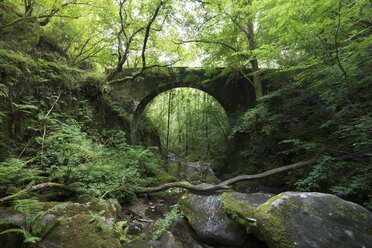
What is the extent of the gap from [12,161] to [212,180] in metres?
6.95

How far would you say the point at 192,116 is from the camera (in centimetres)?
1491

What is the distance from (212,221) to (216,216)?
→ 0.13 m

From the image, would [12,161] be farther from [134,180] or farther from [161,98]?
[161,98]

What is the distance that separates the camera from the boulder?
293cm

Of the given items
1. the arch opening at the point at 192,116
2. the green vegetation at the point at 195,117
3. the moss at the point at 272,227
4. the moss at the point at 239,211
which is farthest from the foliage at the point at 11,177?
the green vegetation at the point at 195,117

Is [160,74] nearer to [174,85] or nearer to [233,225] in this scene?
[174,85]

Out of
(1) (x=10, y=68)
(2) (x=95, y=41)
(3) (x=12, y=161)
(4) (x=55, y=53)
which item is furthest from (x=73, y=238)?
(2) (x=95, y=41)

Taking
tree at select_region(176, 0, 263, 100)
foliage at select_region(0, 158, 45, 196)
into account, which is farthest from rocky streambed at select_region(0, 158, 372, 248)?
tree at select_region(176, 0, 263, 100)

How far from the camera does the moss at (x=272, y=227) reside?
2063mm

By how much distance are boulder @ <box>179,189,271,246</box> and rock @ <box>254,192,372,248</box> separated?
0.67 metres

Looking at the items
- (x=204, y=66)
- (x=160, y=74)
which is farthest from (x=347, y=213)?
(x=160, y=74)

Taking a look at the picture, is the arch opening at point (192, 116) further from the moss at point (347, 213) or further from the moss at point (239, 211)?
the moss at point (347, 213)

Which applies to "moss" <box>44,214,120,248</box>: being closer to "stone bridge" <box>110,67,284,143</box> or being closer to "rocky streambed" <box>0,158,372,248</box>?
"rocky streambed" <box>0,158,372,248</box>

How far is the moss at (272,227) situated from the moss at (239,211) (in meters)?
0.35
